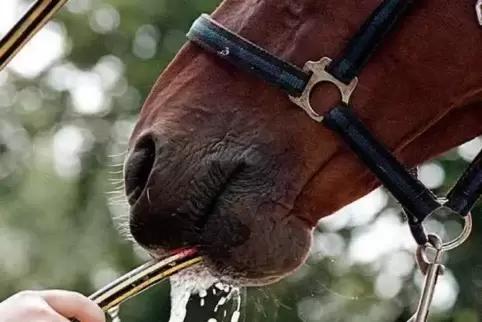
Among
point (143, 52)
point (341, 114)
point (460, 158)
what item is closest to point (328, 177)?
point (341, 114)

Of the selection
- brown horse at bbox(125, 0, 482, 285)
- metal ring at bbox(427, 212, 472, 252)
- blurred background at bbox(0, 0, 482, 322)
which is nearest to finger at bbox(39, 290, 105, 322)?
brown horse at bbox(125, 0, 482, 285)

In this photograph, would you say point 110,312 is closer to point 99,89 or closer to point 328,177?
point 328,177

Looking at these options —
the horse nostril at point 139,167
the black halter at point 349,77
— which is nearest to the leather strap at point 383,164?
the black halter at point 349,77

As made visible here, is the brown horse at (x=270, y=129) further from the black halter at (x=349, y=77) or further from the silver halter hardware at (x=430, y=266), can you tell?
the silver halter hardware at (x=430, y=266)

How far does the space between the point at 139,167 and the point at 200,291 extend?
0.75 feet

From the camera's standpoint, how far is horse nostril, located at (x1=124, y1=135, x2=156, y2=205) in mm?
1785

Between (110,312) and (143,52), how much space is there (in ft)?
19.3

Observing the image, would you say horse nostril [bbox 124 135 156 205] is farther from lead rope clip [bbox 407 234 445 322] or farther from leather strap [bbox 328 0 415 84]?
lead rope clip [bbox 407 234 445 322]

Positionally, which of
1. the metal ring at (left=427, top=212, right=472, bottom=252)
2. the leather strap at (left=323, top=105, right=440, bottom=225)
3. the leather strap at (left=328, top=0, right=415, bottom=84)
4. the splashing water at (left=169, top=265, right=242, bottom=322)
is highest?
the leather strap at (left=328, top=0, right=415, bottom=84)

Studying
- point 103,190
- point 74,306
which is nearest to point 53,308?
point 74,306

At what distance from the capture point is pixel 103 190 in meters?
6.81

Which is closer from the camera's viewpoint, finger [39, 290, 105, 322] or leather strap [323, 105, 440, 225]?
finger [39, 290, 105, 322]

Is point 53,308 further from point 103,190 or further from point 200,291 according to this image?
point 103,190

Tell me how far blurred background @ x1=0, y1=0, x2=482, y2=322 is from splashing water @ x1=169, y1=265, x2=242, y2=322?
9.34ft
